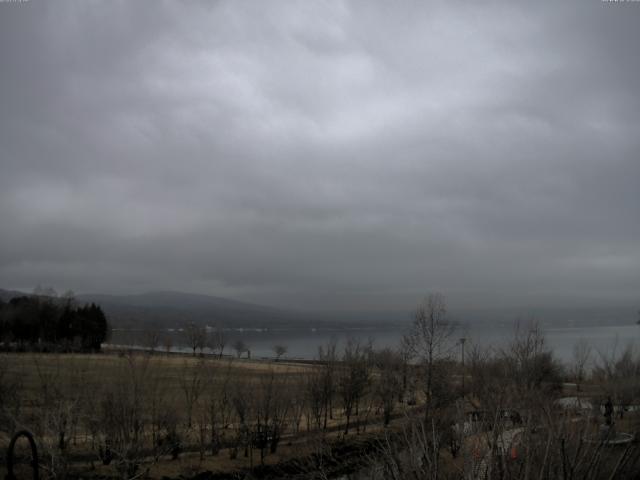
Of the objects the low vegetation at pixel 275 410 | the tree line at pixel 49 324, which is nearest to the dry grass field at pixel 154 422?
the low vegetation at pixel 275 410

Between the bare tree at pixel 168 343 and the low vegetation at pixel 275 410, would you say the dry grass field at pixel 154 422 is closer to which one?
the low vegetation at pixel 275 410

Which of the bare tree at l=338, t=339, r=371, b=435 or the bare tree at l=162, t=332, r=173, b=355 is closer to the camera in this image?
the bare tree at l=338, t=339, r=371, b=435

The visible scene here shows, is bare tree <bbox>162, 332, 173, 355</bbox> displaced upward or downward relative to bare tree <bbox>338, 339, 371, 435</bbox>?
downward

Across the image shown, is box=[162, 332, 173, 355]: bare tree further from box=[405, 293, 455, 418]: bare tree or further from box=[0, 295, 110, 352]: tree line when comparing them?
box=[405, 293, 455, 418]: bare tree

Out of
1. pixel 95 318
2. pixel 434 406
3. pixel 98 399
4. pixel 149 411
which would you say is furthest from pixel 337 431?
pixel 95 318

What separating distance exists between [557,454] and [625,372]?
37.7m

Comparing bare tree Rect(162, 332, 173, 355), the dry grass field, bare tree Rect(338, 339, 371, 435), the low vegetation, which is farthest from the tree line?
the dry grass field

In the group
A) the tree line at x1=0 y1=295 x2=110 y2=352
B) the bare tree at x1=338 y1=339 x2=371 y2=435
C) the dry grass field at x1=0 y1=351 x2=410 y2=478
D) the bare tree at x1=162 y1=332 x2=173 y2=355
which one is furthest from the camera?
the bare tree at x1=162 y1=332 x2=173 y2=355

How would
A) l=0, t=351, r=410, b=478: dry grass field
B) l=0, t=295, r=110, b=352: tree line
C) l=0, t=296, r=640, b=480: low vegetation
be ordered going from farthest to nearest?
l=0, t=295, r=110, b=352: tree line → l=0, t=351, r=410, b=478: dry grass field → l=0, t=296, r=640, b=480: low vegetation

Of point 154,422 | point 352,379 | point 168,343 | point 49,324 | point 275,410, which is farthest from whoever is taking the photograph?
point 168,343

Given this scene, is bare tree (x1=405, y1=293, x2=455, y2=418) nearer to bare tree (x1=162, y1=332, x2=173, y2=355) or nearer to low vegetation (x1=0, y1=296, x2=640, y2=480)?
low vegetation (x1=0, y1=296, x2=640, y2=480)

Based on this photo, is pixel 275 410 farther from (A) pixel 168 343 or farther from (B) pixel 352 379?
(A) pixel 168 343

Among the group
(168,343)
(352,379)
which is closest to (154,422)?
(352,379)

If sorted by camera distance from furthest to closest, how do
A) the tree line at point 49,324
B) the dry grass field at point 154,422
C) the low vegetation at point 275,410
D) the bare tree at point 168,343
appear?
1. the bare tree at point 168,343
2. the tree line at point 49,324
3. the dry grass field at point 154,422
4. the low vegetation at point 275,410
